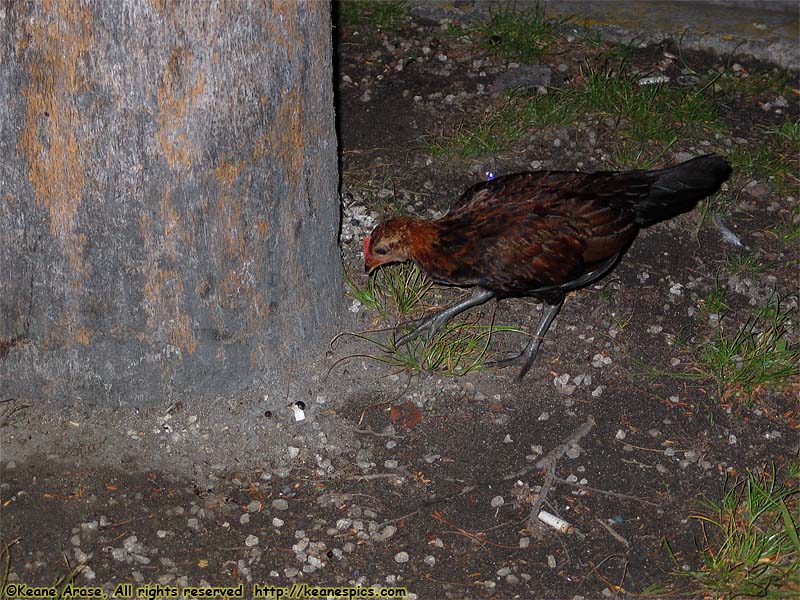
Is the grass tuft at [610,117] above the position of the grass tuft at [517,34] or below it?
below

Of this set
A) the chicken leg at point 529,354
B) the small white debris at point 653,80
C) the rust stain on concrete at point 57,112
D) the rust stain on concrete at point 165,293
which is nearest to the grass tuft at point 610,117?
the small white debris at point 653,80

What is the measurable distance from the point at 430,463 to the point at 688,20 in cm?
445

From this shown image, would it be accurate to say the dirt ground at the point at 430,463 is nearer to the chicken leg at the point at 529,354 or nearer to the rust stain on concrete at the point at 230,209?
the chicken leg at the point at 529,354

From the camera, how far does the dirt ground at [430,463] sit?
3672 millimetres

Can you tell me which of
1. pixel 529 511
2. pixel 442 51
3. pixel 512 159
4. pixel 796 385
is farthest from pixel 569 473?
pixel 442 51

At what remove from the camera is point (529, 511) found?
393 cm

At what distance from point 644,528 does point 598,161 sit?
2542 millimetres

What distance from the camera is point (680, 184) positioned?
4.50m

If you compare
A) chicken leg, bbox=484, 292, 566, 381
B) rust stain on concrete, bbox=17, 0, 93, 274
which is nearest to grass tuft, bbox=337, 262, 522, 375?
chicken leg, bbox=484, 292, 566, 381

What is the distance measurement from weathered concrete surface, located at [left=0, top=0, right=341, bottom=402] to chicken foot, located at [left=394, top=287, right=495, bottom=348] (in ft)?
1.57

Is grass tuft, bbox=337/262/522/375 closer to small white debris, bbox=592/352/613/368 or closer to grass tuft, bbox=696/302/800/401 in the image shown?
small white debris, bbox=592/352/613/368

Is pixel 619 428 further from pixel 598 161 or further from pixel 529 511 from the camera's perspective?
pixel 598 161

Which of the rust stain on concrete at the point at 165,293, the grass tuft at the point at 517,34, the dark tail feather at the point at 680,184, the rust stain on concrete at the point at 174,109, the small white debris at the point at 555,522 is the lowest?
the small white debris at the point at 555,522

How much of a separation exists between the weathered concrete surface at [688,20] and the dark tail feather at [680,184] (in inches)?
101
